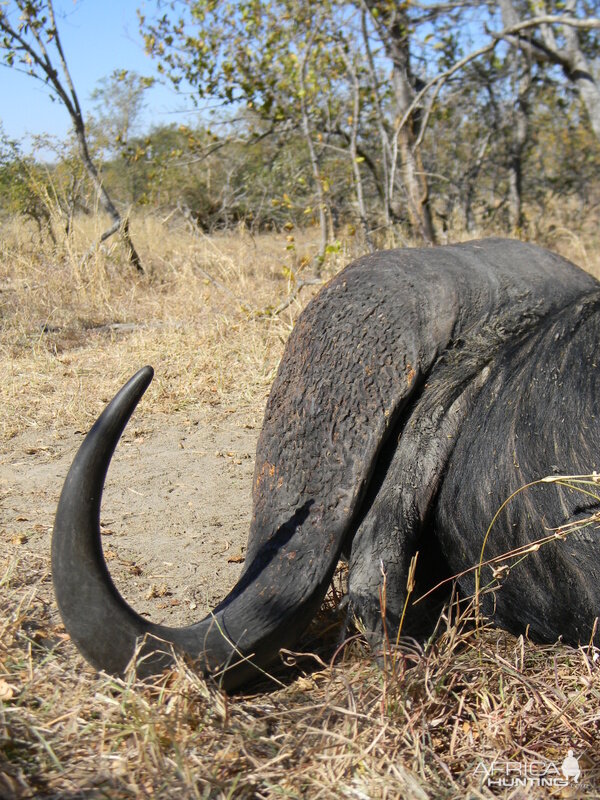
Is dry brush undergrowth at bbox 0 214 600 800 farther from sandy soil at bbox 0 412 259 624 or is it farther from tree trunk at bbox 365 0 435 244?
tree trunk at bbox 365 0 435 244

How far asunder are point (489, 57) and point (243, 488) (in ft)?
30.7

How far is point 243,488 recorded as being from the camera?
363cm

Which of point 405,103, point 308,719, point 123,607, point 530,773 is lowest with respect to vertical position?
point 530,773

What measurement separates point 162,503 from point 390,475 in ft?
4.74

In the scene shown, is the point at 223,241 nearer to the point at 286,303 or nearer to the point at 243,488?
the point at 286,303

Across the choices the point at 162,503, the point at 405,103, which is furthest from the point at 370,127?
the point at 162,503

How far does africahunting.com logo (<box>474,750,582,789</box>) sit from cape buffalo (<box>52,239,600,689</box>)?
14.8 inches

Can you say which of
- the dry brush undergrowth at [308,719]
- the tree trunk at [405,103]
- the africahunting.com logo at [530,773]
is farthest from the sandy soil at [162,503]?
the tree trunk at [405,103]

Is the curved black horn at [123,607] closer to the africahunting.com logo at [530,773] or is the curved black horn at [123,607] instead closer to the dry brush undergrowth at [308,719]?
the dry brush undergrowth at [308,719]

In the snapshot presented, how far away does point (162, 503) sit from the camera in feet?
11.5

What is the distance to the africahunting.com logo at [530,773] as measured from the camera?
1.84 m

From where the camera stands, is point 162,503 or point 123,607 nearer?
point 123,607

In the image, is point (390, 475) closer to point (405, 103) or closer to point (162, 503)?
point (162, 503)

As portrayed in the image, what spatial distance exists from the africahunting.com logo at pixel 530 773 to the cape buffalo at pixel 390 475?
38 cm
